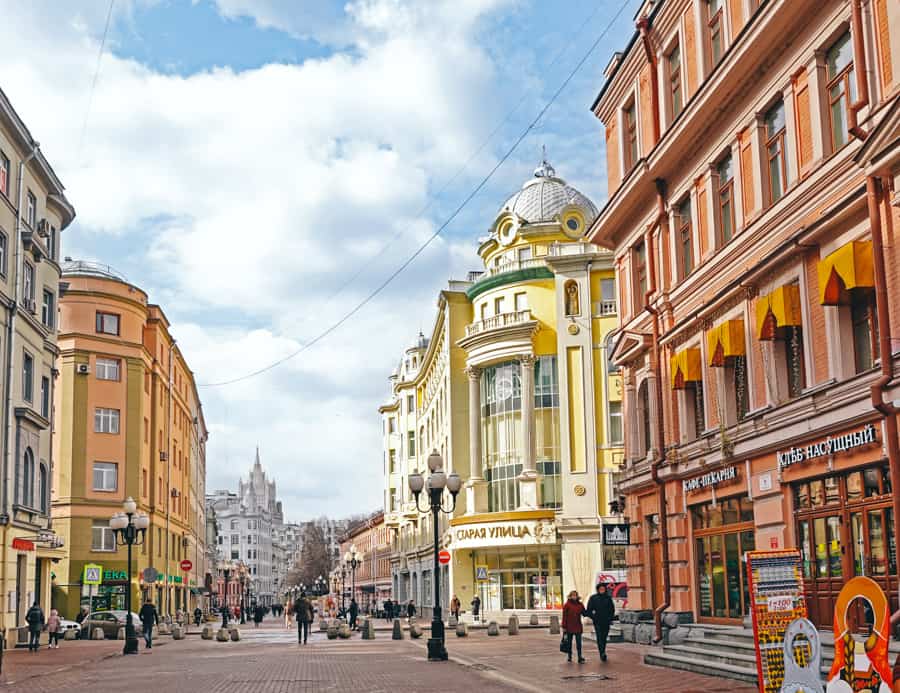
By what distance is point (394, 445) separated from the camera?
308ft

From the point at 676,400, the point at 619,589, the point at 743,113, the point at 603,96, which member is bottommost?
the point at 619,589

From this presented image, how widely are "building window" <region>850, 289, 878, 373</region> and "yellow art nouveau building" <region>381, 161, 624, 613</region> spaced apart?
3190 cm

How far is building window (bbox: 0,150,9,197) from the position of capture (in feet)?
115

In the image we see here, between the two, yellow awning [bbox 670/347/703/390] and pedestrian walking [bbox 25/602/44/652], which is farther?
pedestrian walking [bbox 25/602/44/652]

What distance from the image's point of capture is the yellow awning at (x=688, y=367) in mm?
24062

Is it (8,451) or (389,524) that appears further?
(389,524)

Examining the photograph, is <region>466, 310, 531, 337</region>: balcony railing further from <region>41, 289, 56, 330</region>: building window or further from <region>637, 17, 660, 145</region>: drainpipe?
<region>637, 17, 660, 145</region>: drainpipe

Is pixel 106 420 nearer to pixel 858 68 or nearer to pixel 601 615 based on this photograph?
pixel 601 615

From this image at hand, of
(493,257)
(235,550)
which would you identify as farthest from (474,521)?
(235,550)

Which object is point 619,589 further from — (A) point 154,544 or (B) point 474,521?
(A) point 154,544

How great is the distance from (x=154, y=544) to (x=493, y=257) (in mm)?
23416

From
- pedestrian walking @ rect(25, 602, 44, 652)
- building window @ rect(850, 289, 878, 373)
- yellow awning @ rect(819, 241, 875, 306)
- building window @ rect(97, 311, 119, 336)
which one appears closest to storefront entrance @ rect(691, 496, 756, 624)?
building window @ rect(850, 289, 878, 373)

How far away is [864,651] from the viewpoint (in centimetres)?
957

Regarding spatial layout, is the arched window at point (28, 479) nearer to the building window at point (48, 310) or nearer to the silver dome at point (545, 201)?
the building window at point (48, 310)
